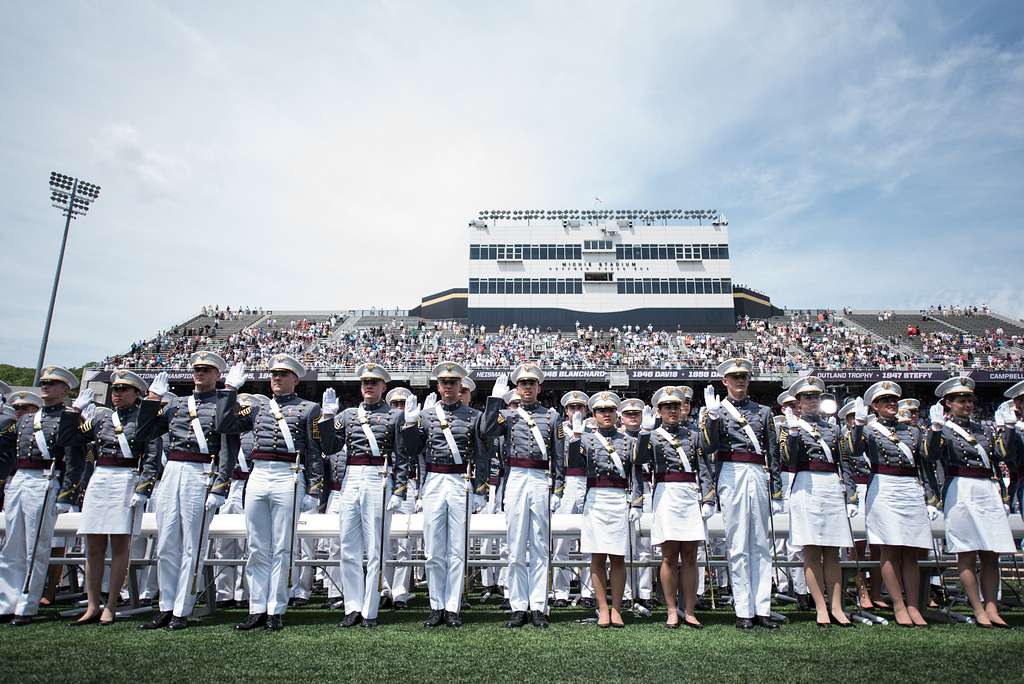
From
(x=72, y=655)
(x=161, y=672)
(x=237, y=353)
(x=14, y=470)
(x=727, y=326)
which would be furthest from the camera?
(x=727, y=326)

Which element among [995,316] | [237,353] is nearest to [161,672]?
[237,353]

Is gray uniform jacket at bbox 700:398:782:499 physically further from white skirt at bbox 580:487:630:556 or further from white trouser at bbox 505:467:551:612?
white trouser at bbox 505:467:551:612

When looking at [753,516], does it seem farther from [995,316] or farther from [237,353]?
[995,316]

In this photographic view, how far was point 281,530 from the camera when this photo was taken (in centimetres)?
597

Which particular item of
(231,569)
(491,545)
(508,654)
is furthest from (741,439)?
(231,569)

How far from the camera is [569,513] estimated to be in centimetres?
828

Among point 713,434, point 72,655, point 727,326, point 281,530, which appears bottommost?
point 72,655

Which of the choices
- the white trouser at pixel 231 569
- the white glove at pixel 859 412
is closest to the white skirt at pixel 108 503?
the white trouser at pixel 231 569

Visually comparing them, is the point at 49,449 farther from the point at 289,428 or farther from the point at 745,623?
the point at 745,623

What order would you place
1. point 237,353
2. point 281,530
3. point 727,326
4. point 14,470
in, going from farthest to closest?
point 727,326 < point 237,353 < point 14,470 < point 281,530

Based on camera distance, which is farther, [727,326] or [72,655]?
[727,326]

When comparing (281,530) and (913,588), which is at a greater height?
(281,530)

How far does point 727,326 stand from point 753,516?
132 ft

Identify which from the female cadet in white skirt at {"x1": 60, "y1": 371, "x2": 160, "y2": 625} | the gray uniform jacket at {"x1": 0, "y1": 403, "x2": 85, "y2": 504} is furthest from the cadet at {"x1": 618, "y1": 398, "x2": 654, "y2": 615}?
the gray uniform jacket at {"x1": 0, "y1": 403, "x2": 85, "y2": 504}
